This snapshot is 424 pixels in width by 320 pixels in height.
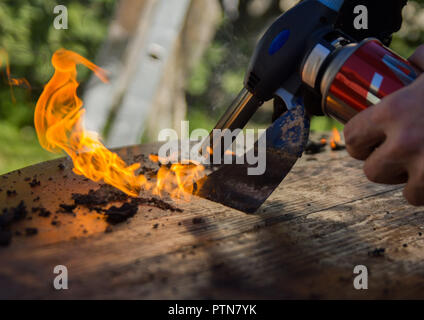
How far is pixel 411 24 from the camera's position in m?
4.75

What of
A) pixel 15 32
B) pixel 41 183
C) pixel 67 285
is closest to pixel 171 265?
pixel 67 285

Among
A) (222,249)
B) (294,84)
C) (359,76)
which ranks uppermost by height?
(294,84)

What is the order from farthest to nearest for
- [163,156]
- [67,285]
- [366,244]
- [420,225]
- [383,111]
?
[163,156]
[420,225]
[366,244]
[383,111]
[67,285]

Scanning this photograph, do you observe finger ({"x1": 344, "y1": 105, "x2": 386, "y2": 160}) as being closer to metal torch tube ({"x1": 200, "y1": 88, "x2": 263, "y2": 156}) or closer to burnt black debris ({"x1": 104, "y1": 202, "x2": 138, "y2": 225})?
metal torch tube ({"x1": 200, "y1": 88, "x2": 263, "y2": 156})

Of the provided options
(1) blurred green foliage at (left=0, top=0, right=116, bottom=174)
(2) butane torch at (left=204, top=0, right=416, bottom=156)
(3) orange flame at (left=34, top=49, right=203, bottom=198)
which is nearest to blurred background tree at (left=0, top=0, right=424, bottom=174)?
(1) blurred green foliage at (left=0, top=0, right=116, bottom=174)

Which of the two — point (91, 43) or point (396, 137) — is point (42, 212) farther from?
point (91, 43)

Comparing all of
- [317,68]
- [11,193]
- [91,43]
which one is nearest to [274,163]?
[317,68]

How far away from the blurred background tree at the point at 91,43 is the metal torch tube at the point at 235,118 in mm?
3249

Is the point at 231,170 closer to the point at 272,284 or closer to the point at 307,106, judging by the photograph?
the point at 307,106

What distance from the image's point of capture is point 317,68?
1.18 meters

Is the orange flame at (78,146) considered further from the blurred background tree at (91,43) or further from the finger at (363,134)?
the blurred background tree at (91,43)

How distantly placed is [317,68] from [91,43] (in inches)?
166

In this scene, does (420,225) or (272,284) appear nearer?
(272,284)

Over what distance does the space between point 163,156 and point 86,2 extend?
12.2 ft
